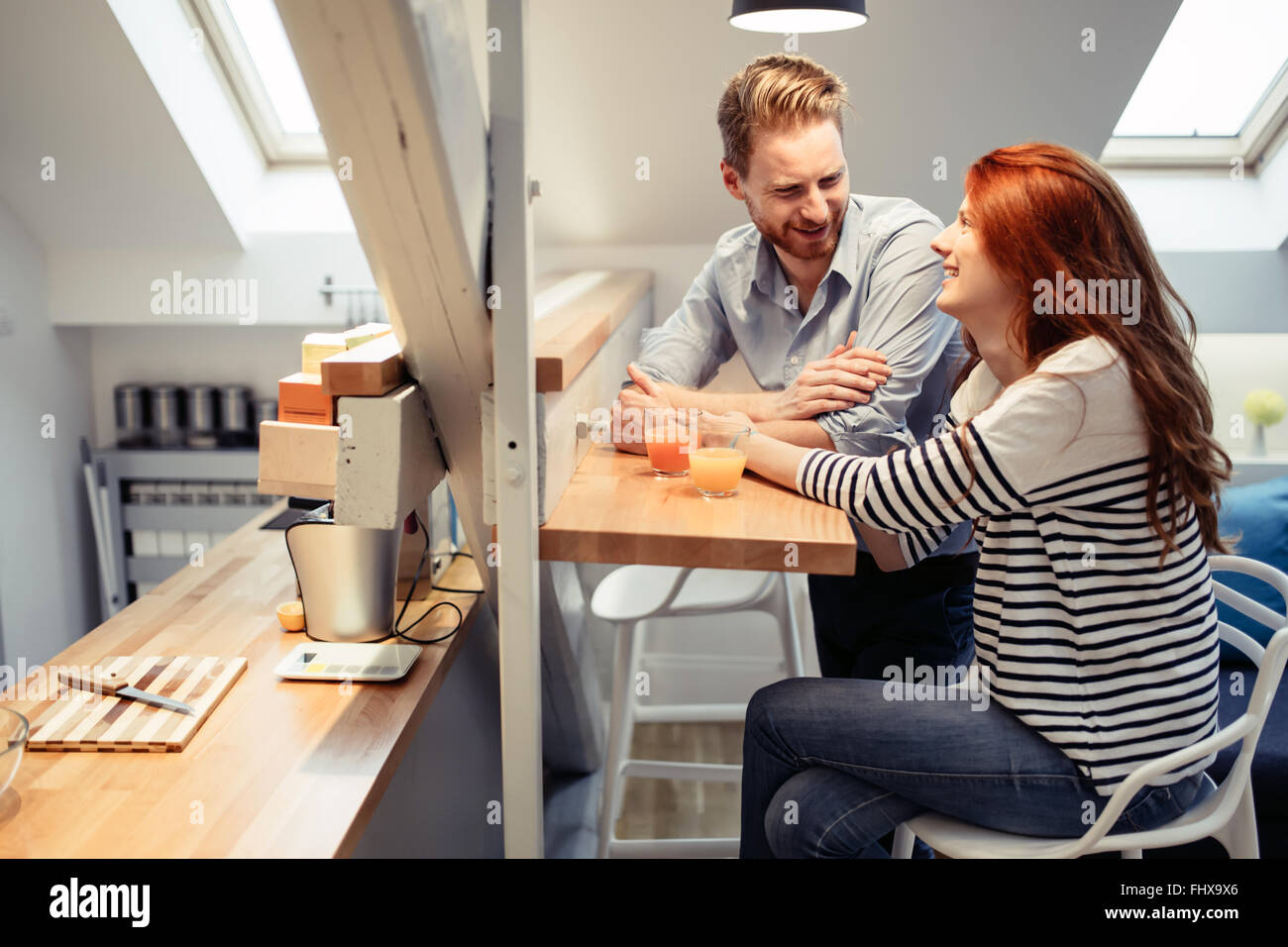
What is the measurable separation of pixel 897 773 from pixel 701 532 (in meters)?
0.42

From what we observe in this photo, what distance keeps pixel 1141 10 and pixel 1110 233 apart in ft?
4.76

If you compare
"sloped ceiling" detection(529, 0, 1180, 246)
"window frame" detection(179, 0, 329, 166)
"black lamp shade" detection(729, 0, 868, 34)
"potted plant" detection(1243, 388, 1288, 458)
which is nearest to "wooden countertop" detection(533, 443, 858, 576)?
"black lamp shade" detection(729, 0, 868, 34)

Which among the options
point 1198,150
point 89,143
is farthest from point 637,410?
point 1198,150

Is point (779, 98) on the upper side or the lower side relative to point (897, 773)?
upper

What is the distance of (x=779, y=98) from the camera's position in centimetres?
183

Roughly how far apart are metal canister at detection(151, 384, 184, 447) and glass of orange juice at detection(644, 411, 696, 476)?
254cm

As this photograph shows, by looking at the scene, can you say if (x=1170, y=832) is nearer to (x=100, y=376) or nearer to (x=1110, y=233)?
(x=1110, y=233)

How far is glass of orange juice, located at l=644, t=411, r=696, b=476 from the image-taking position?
1.56 meters

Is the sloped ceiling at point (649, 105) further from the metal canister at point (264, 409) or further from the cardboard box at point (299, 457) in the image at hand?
the cardboard box at point (299, 457)

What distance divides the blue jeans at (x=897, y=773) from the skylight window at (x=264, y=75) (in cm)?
228

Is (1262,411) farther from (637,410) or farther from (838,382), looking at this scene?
(637,410)

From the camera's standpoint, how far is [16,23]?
8.36 feet

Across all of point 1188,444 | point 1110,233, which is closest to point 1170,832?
point 1188,444
